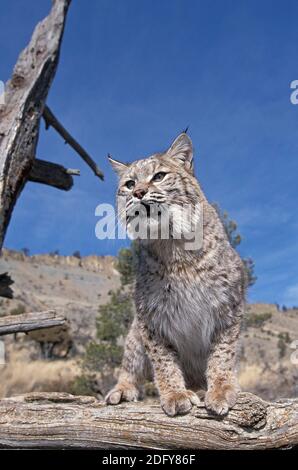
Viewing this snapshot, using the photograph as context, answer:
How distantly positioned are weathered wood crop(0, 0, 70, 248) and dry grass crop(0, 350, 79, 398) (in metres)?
11.9

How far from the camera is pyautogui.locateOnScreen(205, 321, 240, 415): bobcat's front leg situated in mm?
4195

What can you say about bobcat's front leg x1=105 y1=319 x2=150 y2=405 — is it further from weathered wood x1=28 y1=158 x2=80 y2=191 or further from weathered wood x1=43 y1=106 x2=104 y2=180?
weathered wood x1=43 y1=106 x2=104 y2=180

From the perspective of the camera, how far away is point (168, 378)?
4.79 meters

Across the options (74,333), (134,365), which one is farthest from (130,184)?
(74,333)

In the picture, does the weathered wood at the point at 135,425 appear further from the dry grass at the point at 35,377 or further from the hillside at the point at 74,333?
the dry grass at the point at 35,377

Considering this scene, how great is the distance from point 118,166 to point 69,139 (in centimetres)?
610

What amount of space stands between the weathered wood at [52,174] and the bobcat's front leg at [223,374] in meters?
6.14

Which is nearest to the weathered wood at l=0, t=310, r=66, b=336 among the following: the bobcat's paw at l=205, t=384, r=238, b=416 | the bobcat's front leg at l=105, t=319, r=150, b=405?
the bobcat's front leg at l=105, t=319, r=150, b=405

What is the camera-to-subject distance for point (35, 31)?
9461 millimetres

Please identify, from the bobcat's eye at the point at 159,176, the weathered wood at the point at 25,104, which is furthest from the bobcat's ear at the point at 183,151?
the weathered wood at the point at 25,104

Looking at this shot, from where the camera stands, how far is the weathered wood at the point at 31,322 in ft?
23.4

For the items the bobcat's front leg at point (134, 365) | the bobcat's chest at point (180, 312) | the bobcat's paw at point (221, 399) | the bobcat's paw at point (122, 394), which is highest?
the bobcat's chest at point (180, 312)

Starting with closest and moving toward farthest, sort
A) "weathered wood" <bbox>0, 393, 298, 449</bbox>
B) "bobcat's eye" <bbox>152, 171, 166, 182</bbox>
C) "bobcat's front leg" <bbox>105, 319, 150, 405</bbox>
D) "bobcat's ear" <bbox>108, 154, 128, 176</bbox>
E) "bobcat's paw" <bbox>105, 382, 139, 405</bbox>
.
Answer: "weathered wood" <bbox>0, 393, 298, 449</bbox>
"bobcat's paw" <bbox>105, 382, 139, 405</bbox>
"bobcat's eye" <bbox>152, 171, 166, 182</bbox>
"bobcat's front leg" <bbox>105, 319, 150, 405</bbox>
"bobcat's ear" <bbox>108, 154, 128, 176</bbox>
